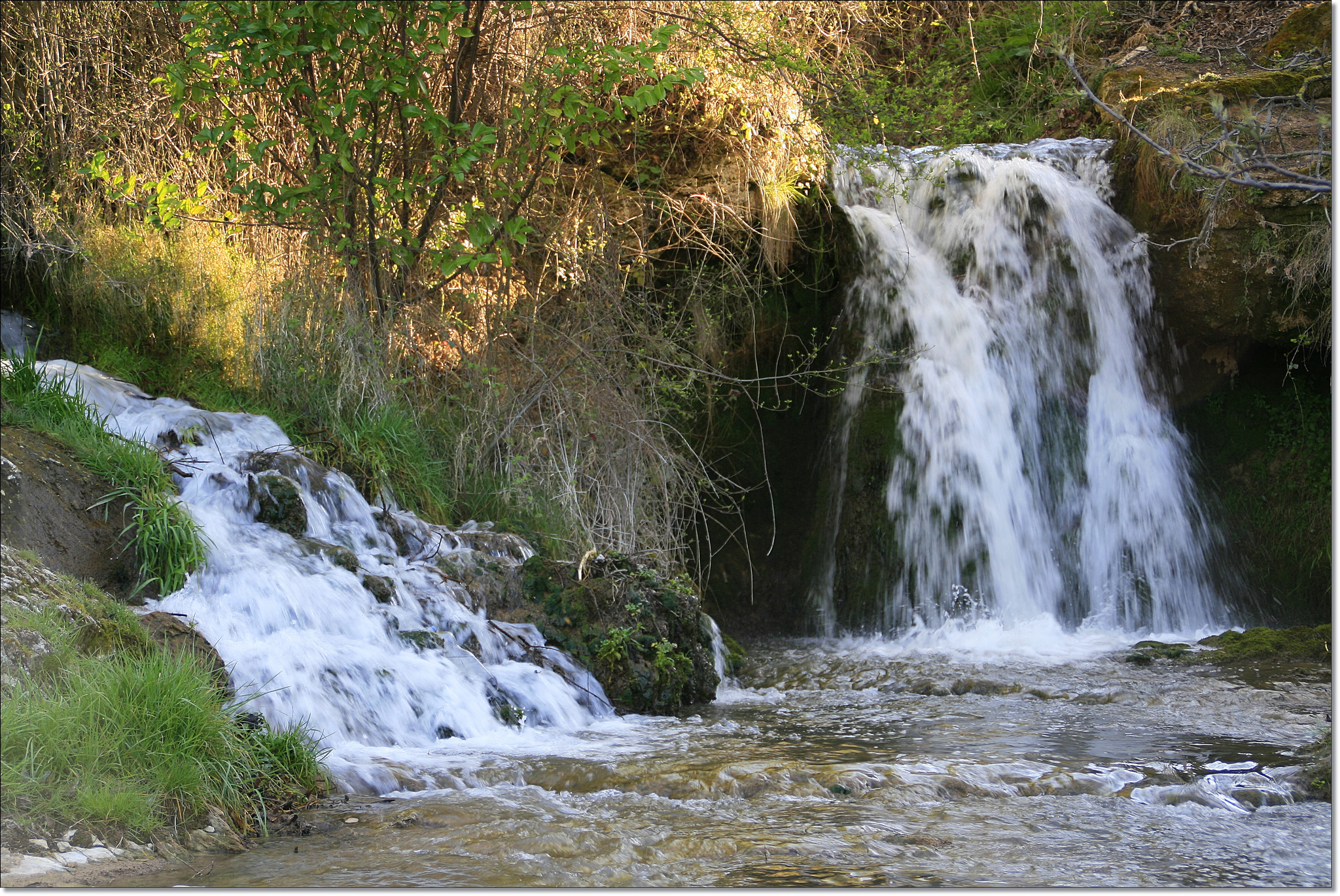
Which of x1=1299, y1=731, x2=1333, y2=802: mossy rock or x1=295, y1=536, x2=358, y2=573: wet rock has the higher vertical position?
x1=295, y1=536, x2=358, y2=573: wet rock

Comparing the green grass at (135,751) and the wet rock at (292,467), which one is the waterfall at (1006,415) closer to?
the wet rock at (292,467)

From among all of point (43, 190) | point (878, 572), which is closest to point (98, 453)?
point (43, 190)

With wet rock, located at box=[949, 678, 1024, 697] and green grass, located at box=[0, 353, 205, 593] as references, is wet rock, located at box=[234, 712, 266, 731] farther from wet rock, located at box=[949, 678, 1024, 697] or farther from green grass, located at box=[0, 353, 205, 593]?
wet rock, located at box=[949, 678, 1024, 697]

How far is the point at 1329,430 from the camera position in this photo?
8.20 metres

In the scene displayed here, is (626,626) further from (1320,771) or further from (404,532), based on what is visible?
(1320,771)

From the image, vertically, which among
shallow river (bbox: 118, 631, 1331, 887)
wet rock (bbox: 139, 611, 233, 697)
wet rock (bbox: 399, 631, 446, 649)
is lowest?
shallow river (bbox: 118, 631, 1331, 887)

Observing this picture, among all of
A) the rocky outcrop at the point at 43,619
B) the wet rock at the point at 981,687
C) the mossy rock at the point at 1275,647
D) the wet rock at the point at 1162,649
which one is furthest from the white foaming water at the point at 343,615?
the mossy rock at the point at 1275,647

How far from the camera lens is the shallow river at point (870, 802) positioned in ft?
8.61

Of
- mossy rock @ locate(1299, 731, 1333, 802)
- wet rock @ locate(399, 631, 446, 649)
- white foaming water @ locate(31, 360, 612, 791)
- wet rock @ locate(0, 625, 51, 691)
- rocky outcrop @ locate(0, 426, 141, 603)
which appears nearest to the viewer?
wet rock @ locate(0, 625, 51, 691)

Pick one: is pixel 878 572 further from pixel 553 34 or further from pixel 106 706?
pixel 106 706

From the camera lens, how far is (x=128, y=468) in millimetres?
4477

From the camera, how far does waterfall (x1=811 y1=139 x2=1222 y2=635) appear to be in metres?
7.32

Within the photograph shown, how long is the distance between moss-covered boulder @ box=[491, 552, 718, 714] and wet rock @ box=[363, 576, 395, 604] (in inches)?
25.0

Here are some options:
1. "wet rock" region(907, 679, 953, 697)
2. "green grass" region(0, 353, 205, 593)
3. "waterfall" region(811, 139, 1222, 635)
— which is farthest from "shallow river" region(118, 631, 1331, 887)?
"waterfall" region(811, 139, 1222, 635)
